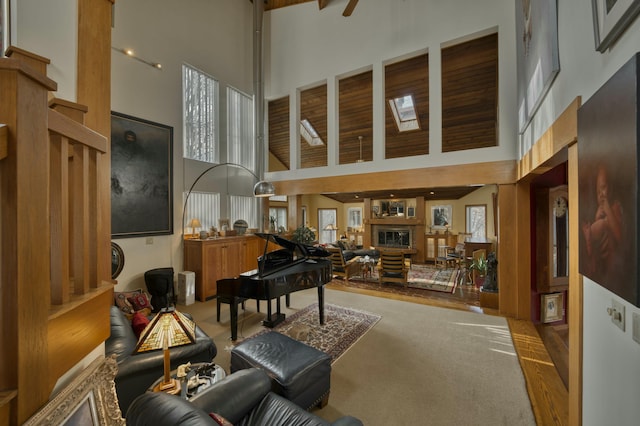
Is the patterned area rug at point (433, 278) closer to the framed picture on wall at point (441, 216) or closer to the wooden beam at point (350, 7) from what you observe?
the framed picture on wall at point (441, 216)

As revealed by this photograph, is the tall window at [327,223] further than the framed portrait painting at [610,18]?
Yes

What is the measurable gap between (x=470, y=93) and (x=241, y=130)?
18.5 feet

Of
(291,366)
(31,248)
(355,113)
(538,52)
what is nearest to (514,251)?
(538,52)

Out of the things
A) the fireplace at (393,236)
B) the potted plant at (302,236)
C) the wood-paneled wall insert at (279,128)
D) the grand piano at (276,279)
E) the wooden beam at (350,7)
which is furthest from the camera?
the fireplace at (393,236)

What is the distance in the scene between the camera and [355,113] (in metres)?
7.39

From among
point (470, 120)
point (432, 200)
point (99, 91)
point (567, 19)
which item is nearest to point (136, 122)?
point (99, 91)

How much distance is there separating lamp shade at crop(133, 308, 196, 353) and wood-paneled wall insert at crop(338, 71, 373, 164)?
6.35 m

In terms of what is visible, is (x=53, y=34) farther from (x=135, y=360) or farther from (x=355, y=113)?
(x=355, y=113)

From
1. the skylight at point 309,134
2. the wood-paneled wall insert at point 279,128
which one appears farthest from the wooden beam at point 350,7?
the skylight at point 309,134

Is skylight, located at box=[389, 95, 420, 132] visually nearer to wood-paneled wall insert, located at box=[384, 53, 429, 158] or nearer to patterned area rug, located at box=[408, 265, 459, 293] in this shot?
wood-paneled wall insert, located at box=[384, 53, 429, 158]

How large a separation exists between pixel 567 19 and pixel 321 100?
19.5 feet

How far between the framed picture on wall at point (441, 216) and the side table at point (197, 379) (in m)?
9.94

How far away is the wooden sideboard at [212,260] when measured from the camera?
5.13 metres

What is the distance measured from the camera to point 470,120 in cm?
671
